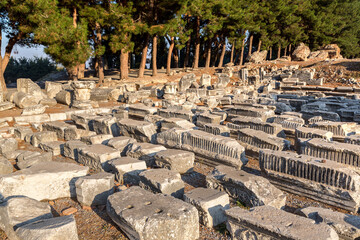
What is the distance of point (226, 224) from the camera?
306 centimetres

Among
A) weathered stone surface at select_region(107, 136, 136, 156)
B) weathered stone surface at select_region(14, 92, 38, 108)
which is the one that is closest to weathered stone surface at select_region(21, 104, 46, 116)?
weathered stone surface at select_region(14, 92, 38, 108)

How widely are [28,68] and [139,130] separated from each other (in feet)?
120

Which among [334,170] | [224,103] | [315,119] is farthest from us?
[224,103]

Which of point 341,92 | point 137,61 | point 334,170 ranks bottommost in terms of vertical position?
point 334,170

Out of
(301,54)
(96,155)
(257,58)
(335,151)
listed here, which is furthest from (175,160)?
(301,54)

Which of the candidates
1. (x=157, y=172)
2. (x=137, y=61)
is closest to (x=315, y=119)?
(x=157, y=172)

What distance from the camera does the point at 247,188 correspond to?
11.5 ft

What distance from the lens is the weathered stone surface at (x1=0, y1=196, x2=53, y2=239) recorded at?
292 centimetres

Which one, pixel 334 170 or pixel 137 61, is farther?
pixel 137 61

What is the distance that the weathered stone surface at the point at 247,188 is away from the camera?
11.2 feet

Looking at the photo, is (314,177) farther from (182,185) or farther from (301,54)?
(301,54)

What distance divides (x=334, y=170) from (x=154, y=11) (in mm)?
18217

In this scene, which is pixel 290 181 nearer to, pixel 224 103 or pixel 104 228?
pixel 104 228

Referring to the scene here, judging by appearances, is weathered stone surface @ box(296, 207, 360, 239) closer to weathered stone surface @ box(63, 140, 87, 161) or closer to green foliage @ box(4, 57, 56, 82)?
weathered stone surface @ box(63, 140, 87, 161)
